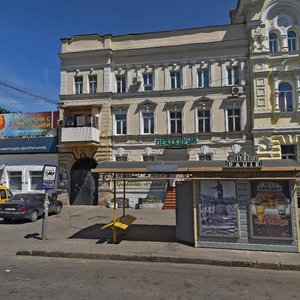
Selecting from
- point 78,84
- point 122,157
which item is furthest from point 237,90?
point 78,84

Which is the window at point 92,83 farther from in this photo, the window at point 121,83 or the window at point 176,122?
the window at point 176,122

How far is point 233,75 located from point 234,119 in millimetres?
3252

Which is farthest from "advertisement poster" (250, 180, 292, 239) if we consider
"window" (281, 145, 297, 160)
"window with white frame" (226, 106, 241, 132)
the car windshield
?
"window with white frame" (226, 106, 241, 132)

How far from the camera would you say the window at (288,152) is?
71.3 feet

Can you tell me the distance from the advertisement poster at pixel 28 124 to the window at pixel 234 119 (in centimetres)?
1367

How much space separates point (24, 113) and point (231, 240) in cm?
2242

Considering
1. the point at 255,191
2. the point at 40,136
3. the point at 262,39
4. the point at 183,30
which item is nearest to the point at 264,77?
the point at 262,39

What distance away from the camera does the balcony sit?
23.2 m

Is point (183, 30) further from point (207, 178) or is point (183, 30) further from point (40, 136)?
point (207, 178)

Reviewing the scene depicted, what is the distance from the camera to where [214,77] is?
2338 centimetres

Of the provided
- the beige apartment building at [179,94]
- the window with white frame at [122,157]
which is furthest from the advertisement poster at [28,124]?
the window with white frame at [122,157]

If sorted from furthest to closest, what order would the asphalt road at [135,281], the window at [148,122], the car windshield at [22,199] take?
the window at [148,122] < the car windshield at [22,199] < the asphalt road at [135,281]

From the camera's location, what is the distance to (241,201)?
30.7ft

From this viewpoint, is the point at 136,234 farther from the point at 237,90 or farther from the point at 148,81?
the point at 148,81
